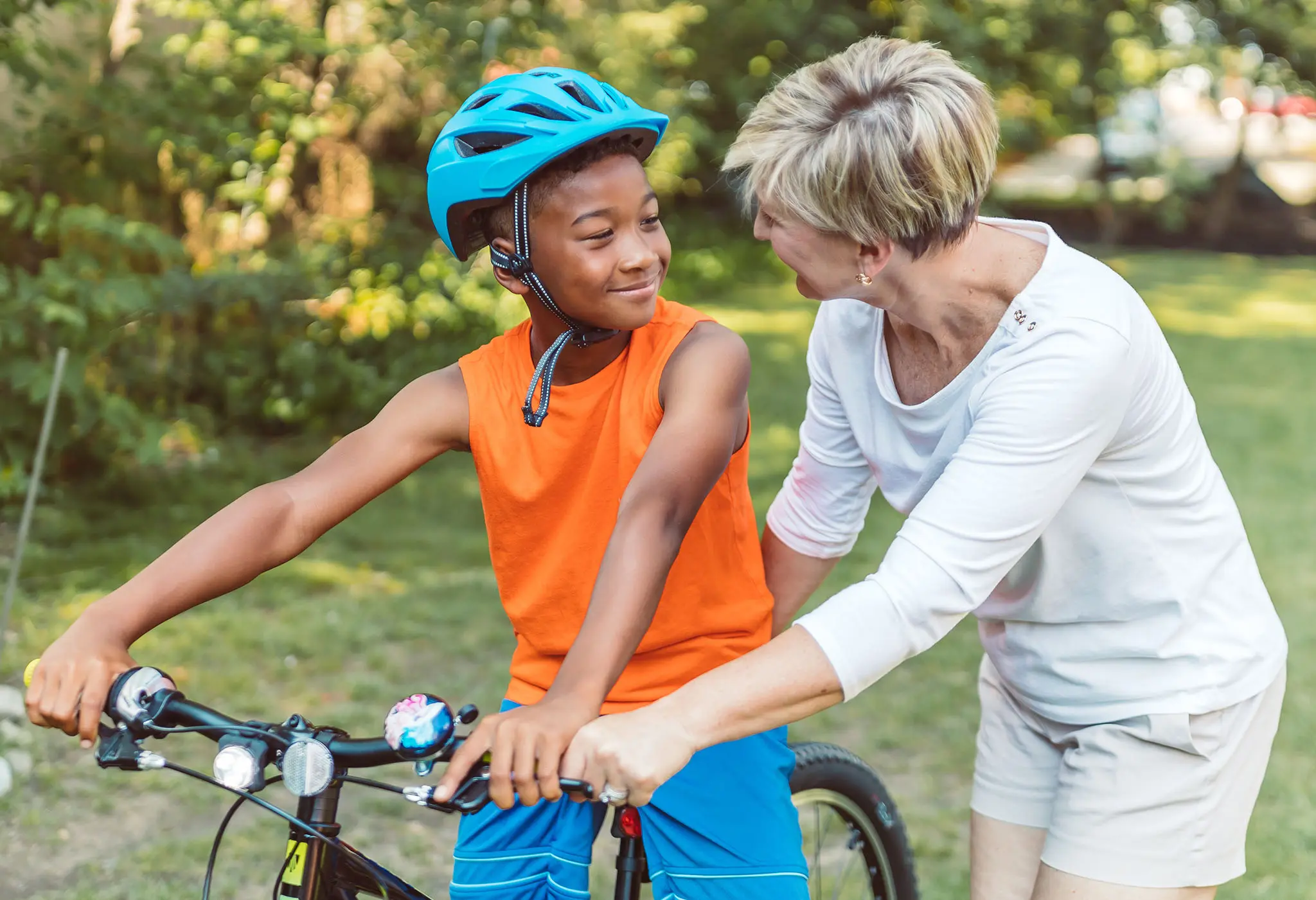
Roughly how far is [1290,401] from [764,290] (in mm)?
7692

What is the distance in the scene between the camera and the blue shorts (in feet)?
7.29

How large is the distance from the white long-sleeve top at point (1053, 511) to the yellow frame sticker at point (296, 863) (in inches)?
28.8

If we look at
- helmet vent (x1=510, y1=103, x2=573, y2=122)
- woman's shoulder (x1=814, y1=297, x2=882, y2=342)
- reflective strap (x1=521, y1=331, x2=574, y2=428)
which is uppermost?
helmet vent (x1=510, y1=103, x2=573, y2=122)

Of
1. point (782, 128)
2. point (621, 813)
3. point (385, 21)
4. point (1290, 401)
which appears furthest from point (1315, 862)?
point (1290, 401)

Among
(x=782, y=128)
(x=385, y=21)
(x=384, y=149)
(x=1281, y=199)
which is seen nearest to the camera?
(x=782, y=128)

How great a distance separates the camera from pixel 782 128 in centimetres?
208

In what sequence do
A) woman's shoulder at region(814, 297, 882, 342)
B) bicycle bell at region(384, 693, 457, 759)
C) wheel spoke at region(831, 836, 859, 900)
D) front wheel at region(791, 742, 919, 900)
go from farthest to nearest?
wheel spoke at region(831, 836, 859, 900) < front wheel at region(791, 742, 919, 900) < woman's shoulder at region(814, 297, 882, 342) < bicycle bell at region(384, 693, 457, 759)

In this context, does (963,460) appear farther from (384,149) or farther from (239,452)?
(384,149)

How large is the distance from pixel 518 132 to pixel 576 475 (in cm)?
54

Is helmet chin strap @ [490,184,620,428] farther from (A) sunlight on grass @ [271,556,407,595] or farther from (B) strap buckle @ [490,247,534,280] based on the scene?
(A) sunlight on grass @ [271,556,407,595]

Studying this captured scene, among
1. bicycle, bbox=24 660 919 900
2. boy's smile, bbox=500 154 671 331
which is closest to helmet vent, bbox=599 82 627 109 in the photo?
boy's smile, bbox=500 154 671 331

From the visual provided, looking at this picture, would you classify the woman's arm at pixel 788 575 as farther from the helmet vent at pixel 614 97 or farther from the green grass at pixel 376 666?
the green grass at pixel 376 666

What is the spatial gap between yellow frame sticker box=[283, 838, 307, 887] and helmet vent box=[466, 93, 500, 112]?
1118 mm

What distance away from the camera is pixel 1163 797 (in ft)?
7.37
